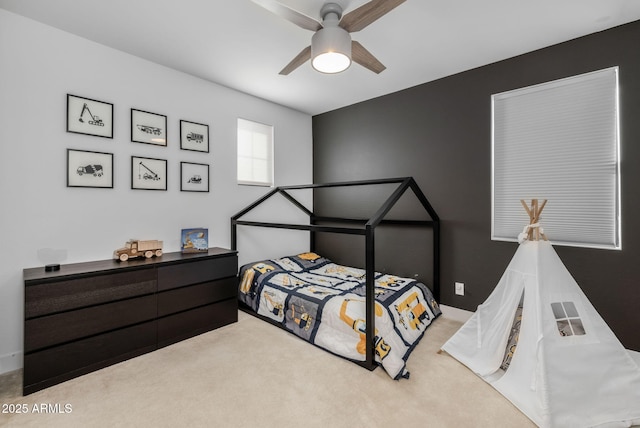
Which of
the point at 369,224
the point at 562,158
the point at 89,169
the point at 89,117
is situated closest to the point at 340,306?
the point at 369,224

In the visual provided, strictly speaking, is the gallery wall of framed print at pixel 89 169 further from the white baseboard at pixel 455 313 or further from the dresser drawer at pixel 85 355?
the white baseboard at pixel 455 313

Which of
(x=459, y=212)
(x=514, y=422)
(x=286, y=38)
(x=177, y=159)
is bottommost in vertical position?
(x=514, y=422)

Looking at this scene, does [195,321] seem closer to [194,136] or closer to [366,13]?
[194,136]

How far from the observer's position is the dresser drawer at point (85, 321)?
5.82 feet

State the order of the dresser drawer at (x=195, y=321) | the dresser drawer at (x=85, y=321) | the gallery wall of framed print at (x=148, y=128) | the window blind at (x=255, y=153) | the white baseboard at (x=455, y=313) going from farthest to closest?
the window blind at (x=255, y=153) < the white baseboard at (x=455, y=313) < the gallery wall of framed print at (x=148, y=128) < the dresser drawer at (x=195, y=321) < the dresser drawer at (x=85, y=321)

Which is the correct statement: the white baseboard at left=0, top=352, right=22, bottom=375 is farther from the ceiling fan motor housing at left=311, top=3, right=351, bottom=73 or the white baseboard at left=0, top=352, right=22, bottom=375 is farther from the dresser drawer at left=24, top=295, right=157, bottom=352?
the ceiling fan motor housing at left=311, top=3, right=351, bottom=73

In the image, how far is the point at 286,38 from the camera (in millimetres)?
2238

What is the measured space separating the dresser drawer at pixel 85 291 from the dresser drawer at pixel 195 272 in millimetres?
91

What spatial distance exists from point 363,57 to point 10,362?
130 inches

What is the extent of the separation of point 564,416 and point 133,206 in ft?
11.0

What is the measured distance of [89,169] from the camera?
2.31 metres

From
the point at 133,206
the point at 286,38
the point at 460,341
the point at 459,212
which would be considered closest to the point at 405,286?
the point at 460,341

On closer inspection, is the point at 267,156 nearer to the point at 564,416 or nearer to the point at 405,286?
the point at 405,286

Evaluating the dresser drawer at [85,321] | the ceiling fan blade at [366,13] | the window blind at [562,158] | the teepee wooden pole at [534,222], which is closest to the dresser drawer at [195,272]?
the dresser drawer at [85,321]
